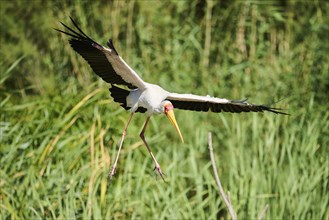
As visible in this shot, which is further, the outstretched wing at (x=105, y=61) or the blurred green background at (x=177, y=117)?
the blurred green background at (x=177, y=117)

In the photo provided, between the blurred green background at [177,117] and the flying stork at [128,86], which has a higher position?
the flying stork at [128,86]

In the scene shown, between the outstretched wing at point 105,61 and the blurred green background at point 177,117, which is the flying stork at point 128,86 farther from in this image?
the blurred green background at point 177,117

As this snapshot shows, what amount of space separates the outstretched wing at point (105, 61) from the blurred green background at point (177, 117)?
1358mm

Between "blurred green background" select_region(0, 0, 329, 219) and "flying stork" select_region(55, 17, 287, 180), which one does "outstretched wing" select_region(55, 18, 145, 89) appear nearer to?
"flying stork" select_region(55, 17, 287, 180)

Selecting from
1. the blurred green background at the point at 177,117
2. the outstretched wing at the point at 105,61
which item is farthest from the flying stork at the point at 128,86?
the blurred green background at the point at 177,117

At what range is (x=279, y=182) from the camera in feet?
17.5

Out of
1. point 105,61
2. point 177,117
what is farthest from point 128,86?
point 177,117

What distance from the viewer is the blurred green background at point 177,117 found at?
5.12 m

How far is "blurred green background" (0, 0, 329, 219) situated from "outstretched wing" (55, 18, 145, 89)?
136 centimetres

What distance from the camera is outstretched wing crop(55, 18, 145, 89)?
126 inches

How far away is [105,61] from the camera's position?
3430 mm

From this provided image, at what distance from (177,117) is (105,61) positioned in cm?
311

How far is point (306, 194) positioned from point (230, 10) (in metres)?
3.14

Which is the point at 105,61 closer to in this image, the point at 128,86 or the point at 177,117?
the point at 128,86
